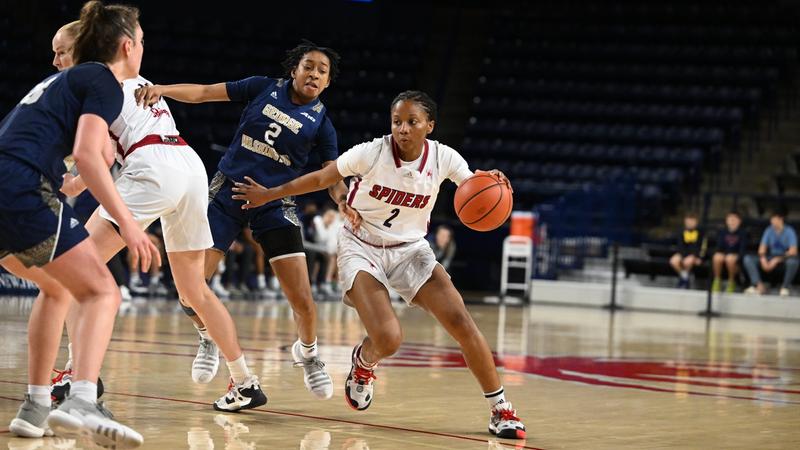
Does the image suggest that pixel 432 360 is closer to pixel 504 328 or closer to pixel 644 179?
pixel 504 328

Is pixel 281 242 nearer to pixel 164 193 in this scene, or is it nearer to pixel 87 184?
pixel 164 193

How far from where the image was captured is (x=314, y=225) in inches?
676

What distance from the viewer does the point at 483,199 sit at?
5734 millimetres

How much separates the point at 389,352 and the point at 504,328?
7.06m

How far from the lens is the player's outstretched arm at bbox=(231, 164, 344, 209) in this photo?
561cm

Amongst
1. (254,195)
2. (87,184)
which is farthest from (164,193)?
(87,184)

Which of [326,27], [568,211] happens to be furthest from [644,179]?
[326,27]

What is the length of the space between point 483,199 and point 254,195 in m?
1.10

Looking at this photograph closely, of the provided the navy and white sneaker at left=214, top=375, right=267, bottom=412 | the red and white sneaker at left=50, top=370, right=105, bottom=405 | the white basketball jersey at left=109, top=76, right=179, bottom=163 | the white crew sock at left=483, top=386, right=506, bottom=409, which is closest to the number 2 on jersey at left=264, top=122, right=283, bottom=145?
the white basketball jersey at left=109, top=76, right=179, bottom=163

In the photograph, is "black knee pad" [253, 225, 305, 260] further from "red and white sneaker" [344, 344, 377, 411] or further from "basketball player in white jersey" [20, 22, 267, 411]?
"red and white sneaker" [344, 344, 377, 411]

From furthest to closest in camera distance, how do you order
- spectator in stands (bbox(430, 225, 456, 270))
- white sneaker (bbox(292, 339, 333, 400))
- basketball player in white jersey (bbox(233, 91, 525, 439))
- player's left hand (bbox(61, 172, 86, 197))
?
spectator in stands (bbox(430, 225, 456, 270)), white sneaker (bbox(292, 339, 333, 400)), basketball player in white jersey (bbox(233, 91, 525, 439)), player's left hand (bbox(61, 172, 86, 197))

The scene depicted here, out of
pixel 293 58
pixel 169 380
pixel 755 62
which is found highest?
pixel 755 62

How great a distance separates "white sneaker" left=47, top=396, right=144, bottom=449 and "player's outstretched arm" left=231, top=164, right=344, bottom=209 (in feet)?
5.82

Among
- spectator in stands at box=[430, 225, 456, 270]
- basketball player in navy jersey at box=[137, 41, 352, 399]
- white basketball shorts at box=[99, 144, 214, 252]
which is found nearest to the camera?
white basketball shorts at box=[99, 144, 214, 252]
